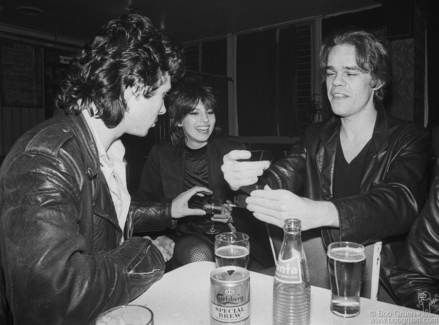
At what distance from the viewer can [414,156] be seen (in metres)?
1.59

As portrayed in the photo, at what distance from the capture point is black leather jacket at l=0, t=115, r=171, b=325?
84cm

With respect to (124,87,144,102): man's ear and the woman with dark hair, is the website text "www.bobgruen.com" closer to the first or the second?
(124,87,144,102): man's ear

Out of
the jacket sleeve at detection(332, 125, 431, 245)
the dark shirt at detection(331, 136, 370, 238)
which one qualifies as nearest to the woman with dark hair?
the dark shirt at detection(331, 136, 370, 238)

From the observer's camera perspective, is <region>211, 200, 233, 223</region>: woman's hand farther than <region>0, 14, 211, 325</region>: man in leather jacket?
Yes

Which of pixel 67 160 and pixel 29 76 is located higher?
pixel 29 76

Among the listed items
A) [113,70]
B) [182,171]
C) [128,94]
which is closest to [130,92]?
[128,94]

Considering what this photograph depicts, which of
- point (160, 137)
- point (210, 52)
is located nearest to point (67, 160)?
point (160, 137)

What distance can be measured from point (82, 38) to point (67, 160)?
817 centimetres

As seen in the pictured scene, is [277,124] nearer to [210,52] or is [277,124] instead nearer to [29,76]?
Result: [210,52]

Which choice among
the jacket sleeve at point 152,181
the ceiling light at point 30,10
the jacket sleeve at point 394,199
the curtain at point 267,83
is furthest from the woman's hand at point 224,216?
the ceiling light at point 30,10

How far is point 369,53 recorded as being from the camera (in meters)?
1.85

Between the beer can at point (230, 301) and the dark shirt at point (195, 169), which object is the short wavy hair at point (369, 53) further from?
the beer can at point (230, 301)

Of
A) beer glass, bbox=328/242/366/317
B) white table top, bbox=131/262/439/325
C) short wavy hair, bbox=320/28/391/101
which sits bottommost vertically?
white table top, bbox=131/262/439/325

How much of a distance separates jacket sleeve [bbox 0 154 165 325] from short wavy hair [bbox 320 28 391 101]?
1514 millimetres
